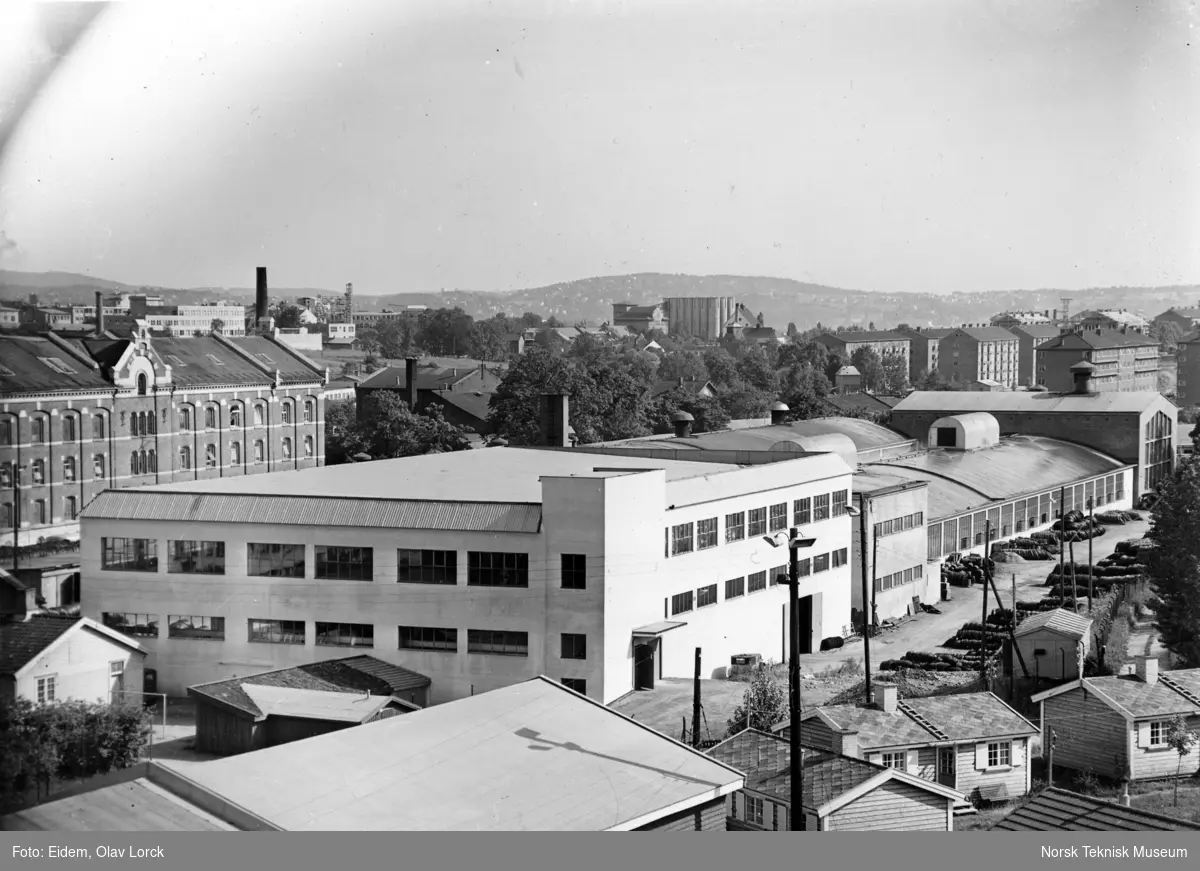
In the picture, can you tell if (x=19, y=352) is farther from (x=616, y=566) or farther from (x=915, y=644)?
(x=915, y=644)

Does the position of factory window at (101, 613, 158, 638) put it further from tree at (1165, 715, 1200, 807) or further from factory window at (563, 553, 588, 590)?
tree at (1165, 715, 1200, 807)

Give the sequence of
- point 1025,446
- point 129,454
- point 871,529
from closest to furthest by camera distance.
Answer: point 871,529, point 129,454, point 1025,446

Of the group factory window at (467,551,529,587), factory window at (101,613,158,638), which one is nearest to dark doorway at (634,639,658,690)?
factory window at (467,551,529,587)

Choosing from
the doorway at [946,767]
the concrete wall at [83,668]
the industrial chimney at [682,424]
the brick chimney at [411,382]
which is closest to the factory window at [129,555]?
the concrete wall at [83,668]

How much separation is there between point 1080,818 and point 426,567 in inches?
242

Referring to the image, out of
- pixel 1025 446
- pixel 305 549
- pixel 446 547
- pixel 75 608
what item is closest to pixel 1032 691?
pixel 446 547

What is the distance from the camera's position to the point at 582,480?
469 inches

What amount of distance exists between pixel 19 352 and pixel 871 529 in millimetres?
10947

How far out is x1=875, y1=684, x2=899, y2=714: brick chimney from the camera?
33.6 ft

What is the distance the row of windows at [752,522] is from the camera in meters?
13.2

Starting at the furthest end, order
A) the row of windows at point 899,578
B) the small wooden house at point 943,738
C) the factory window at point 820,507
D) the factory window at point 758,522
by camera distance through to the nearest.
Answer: the row of windows at point 899,578 < the factory window at point 820,507 < the factory window at point 758,522 < the small wooden house at point 943,738

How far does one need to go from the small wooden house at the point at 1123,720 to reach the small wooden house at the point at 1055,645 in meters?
1.44

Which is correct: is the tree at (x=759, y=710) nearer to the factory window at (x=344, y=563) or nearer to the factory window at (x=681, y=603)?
the factory window at (x=681, y=603)

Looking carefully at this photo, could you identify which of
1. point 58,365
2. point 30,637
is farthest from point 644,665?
point 58,365
